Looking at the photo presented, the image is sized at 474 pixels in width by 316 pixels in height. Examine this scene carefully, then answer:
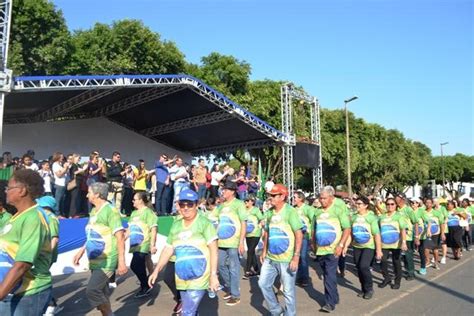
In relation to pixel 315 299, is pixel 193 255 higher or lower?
higher

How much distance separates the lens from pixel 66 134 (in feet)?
61.9

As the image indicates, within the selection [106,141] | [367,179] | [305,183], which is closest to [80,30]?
[106,141]

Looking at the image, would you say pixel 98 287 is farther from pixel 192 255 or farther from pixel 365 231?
pixel 365 231

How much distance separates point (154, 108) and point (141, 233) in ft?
36.6

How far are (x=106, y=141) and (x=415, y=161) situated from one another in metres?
38.0

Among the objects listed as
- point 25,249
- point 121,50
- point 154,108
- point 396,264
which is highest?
point 121,50

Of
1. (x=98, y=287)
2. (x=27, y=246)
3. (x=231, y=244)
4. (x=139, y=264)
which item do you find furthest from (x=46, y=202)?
(x=27, y=246)

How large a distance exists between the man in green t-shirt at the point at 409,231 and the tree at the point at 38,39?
15.0m

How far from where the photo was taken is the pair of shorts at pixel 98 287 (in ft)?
18.0

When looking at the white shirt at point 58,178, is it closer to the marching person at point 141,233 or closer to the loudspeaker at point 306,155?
the marching person at point 141,233

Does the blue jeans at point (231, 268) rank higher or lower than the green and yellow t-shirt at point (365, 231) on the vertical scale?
lower

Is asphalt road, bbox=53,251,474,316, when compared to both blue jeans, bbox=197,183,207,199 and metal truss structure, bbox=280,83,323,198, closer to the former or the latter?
blue jeans, bbox=197,183,207,199

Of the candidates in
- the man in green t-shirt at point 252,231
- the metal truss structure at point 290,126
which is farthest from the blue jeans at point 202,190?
the metal truss structure at point 290,126

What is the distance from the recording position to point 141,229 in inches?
311
